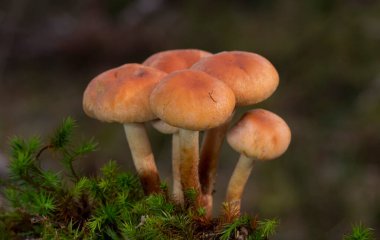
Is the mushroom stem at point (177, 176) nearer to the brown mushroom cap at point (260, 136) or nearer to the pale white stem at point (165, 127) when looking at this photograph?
the pale white stem at point (165, 127)

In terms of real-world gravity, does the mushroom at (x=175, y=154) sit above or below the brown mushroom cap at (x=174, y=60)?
below

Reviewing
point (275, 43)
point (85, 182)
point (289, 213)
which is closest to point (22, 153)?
point (85, 182)

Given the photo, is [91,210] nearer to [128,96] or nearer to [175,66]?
[128,96]

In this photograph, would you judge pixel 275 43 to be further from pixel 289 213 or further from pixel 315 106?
pixel 289 213

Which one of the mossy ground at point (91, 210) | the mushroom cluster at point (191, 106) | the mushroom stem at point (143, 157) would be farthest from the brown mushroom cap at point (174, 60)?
the mossy ground at point (91, 210)

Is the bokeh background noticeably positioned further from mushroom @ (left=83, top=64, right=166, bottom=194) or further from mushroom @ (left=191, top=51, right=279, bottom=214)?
mushroom @ (left=191, top=51, right=279, bottom=214)
